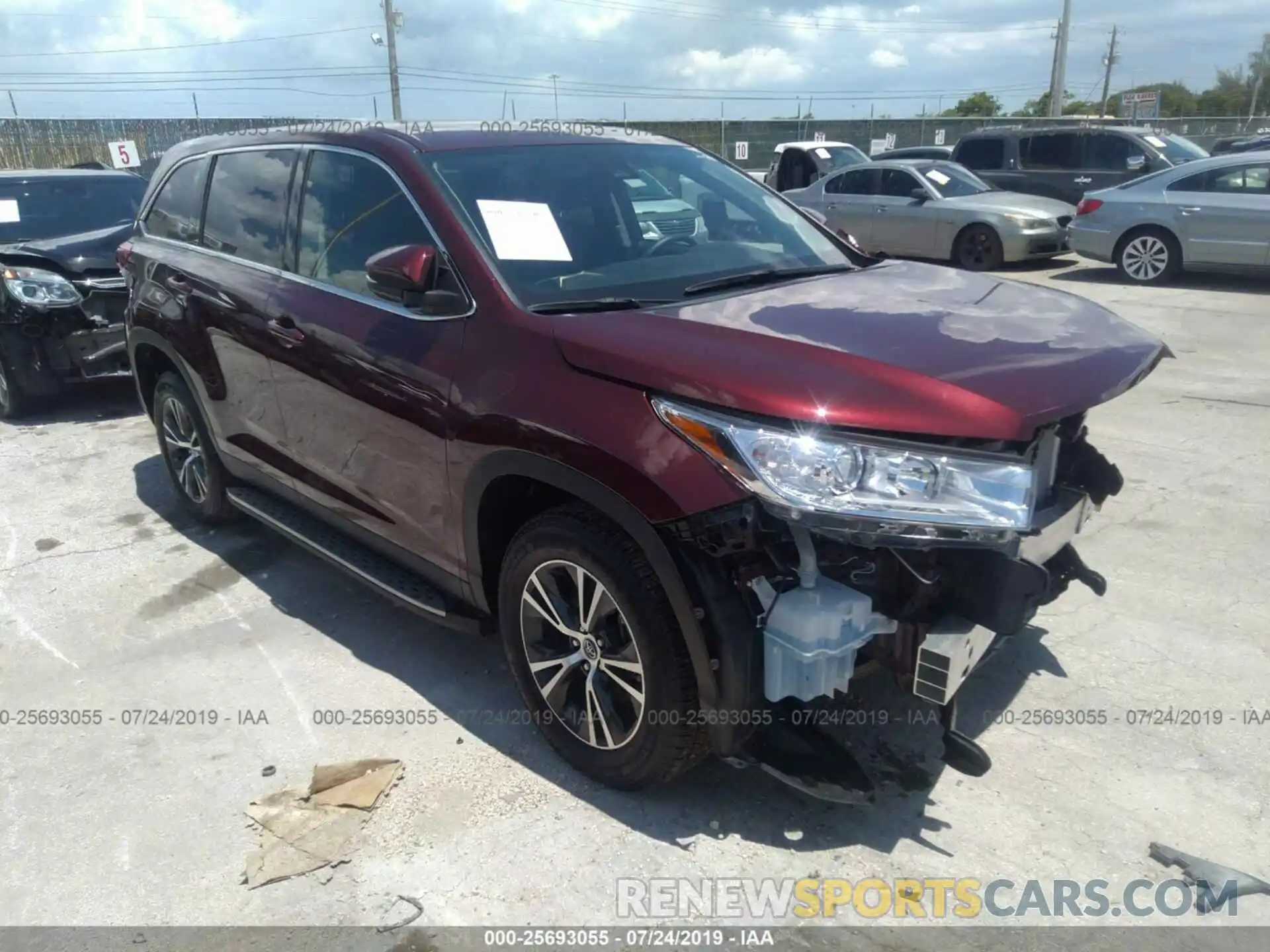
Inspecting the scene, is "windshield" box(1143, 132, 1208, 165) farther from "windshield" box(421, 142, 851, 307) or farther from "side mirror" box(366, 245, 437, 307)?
"side mirror" box(366, 245, 437, 307)

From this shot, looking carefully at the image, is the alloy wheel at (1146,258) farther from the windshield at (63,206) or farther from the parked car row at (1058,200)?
the windshield at (63,206)

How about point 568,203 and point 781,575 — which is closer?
point 781,575

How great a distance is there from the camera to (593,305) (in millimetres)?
2973

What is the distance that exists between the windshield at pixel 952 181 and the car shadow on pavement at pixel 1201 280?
1.77 metres

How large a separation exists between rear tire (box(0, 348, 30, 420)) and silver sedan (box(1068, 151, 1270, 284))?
11489 mm

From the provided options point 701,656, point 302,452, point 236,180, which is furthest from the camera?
point 236,180

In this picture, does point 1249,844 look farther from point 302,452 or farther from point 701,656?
point 302,452

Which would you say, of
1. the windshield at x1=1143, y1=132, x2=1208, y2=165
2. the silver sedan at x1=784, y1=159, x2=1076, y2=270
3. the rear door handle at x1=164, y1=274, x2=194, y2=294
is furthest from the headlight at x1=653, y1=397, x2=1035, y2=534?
the windshield at x1=1143, y1=132, x2=1208, y2=165

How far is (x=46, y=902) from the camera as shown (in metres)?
2.71

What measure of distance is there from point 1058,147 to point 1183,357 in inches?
328

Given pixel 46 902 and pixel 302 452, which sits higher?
pixel 302 452

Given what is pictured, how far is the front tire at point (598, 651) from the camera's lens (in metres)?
2.66

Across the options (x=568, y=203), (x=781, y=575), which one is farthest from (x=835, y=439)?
(x=568, y=203)
